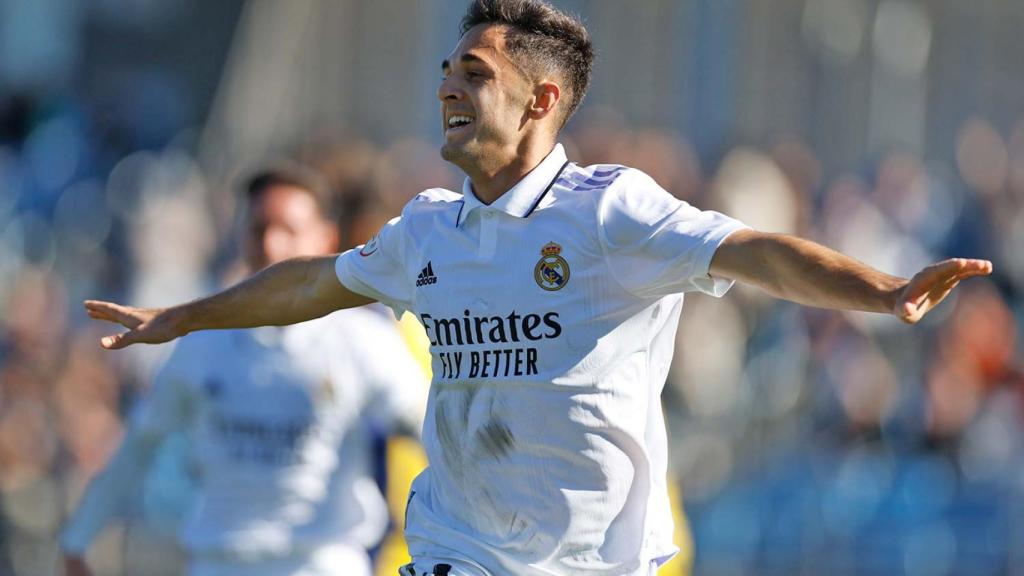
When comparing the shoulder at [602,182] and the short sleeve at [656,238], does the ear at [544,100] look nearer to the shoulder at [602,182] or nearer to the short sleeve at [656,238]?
the shoulder at [602,182]

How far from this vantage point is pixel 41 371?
1309 centimetres

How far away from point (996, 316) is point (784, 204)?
147 cm

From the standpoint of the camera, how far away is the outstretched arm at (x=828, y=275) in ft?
13.9

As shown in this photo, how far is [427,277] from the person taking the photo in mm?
5363

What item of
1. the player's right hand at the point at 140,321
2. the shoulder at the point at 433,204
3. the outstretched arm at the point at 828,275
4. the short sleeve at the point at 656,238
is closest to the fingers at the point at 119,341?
the player's right hand at the point at 140,321

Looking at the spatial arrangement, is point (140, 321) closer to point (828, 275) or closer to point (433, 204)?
point (433, 204)

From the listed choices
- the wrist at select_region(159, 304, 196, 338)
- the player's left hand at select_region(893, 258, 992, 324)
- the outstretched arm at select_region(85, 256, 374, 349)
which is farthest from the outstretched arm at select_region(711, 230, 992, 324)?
the wrist at select_region(159, 304, 196, 338)

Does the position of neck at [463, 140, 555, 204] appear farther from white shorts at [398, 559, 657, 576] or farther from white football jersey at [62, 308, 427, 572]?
white football jersey at [62, 308, 427, 572]

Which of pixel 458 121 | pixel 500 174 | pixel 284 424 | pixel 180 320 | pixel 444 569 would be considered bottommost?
pixel 444 569

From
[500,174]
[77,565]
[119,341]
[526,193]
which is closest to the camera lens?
[526,193]

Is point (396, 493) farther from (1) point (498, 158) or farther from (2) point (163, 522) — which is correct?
(2) point (163, 522)

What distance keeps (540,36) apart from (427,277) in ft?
2.35

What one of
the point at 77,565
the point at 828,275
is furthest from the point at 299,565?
the point at 828,275

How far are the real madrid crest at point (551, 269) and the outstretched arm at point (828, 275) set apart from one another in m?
0.43
